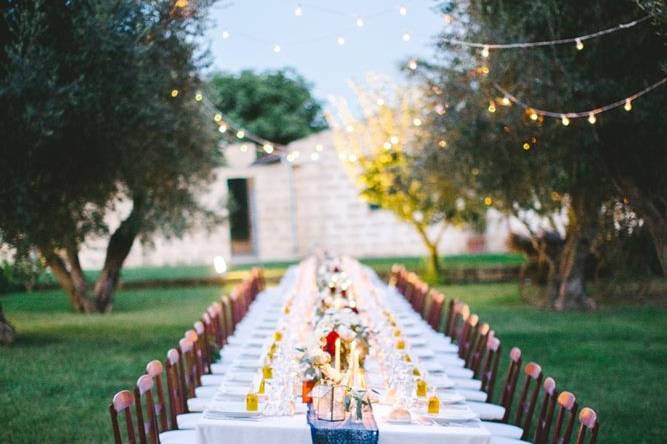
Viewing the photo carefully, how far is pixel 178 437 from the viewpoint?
16.4 feet

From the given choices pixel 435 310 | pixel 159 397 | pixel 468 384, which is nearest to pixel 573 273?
pixel 435 310

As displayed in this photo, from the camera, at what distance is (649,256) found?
11188 mm

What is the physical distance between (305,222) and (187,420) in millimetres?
19568

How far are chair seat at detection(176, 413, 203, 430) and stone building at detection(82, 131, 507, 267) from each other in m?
18.2

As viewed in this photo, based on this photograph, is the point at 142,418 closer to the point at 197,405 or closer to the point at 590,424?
the point at 197,405

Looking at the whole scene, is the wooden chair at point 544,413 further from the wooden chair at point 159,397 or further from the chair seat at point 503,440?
the wooden chair at point 159,397

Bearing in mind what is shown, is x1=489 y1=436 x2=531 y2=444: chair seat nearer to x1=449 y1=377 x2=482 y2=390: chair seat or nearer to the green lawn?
x1=449 y1=377 x2=482 y2=390: chair seat

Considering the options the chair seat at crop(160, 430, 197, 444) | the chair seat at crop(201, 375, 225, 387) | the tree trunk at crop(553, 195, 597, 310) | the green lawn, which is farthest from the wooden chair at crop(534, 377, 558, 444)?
the tree trunk at crop(553, 195, 597, 310)

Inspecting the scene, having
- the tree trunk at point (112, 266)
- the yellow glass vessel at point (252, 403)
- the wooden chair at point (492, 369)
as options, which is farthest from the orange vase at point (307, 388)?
the tree trunk at point (112, 266)

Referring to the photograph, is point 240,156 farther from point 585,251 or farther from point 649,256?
point 649,256

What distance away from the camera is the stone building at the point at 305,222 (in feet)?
79.2

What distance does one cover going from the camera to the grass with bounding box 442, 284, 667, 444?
6953 mm

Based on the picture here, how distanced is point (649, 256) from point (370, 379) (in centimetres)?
701

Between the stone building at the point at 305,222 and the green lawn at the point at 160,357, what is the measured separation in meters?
8.42
